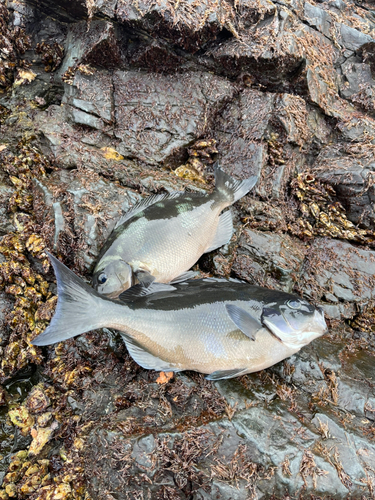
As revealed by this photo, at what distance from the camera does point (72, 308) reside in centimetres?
271

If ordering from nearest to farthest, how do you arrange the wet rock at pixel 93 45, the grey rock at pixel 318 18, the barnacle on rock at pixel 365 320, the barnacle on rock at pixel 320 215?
the barnacle on rock at pixel 365 320 < the wet rock at pixel 93 45 < the barnacle on rock at pixel 320 215 < the grey rock at pixel 318 18

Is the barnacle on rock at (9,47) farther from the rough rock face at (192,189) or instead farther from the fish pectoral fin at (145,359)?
the fish pectoral fin at (145,359)

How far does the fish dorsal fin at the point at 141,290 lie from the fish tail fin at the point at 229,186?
139 centimetres

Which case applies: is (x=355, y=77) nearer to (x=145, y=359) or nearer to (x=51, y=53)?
(x=51, y=53)

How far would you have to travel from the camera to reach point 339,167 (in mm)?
4559

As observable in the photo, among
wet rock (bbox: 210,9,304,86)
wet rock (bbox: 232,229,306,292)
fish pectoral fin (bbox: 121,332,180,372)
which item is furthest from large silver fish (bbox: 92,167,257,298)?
wet rock (bbox: 210,9,304,86)

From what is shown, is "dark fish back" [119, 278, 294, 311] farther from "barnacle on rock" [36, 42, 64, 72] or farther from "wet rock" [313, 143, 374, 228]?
"barnacle on rock" [36, 42, 64, 72]

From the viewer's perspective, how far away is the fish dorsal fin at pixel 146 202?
147 inches

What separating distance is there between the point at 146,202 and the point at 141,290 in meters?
1.20

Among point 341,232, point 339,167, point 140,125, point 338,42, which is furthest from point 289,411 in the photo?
point 338,42

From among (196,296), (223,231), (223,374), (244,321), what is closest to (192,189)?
(223,231)

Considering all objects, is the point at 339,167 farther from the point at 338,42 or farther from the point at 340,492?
the point at 340,492

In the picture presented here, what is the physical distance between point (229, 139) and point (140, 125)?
1.28m

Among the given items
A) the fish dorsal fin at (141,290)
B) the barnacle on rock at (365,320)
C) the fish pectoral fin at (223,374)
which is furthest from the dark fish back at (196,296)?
the barnacle on rock at (365,320)
